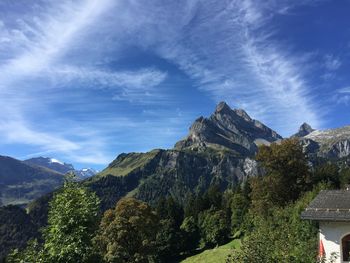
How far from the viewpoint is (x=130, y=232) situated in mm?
59062

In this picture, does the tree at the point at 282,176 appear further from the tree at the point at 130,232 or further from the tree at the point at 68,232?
the tree at the point at 68,232

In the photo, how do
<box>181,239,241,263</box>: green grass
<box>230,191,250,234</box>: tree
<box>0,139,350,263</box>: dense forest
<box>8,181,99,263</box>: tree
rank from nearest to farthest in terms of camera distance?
<box>8,181,99,263</box>: tree < <box>0,139,350,263</box>: dense forest < <box>181,239,241,263</box>: green grass < <box>230,191,250,234</box>: tree

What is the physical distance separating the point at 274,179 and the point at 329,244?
113 ft

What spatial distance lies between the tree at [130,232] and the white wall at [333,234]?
103 feet

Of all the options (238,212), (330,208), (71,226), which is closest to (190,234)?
(238,212)

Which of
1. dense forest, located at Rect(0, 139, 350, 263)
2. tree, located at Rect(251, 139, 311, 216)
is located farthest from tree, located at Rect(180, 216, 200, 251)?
tree, located at Rect(251, 139, 311, 216)

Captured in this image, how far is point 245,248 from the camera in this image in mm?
19406

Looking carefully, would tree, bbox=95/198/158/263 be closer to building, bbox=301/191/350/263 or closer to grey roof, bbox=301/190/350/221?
grey roof, bbox=301/190/350/221

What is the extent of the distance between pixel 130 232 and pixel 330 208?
34371 millimetres

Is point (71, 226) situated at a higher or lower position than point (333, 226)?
lower

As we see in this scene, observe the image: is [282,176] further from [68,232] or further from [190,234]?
[68,232]

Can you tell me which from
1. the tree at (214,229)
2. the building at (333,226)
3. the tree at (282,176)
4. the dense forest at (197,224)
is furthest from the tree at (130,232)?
the tree at (214,229)

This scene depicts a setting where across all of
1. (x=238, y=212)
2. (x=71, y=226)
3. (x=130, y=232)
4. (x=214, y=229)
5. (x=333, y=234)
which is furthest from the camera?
(x=238, y=212)

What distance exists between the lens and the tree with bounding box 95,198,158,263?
5722cm
